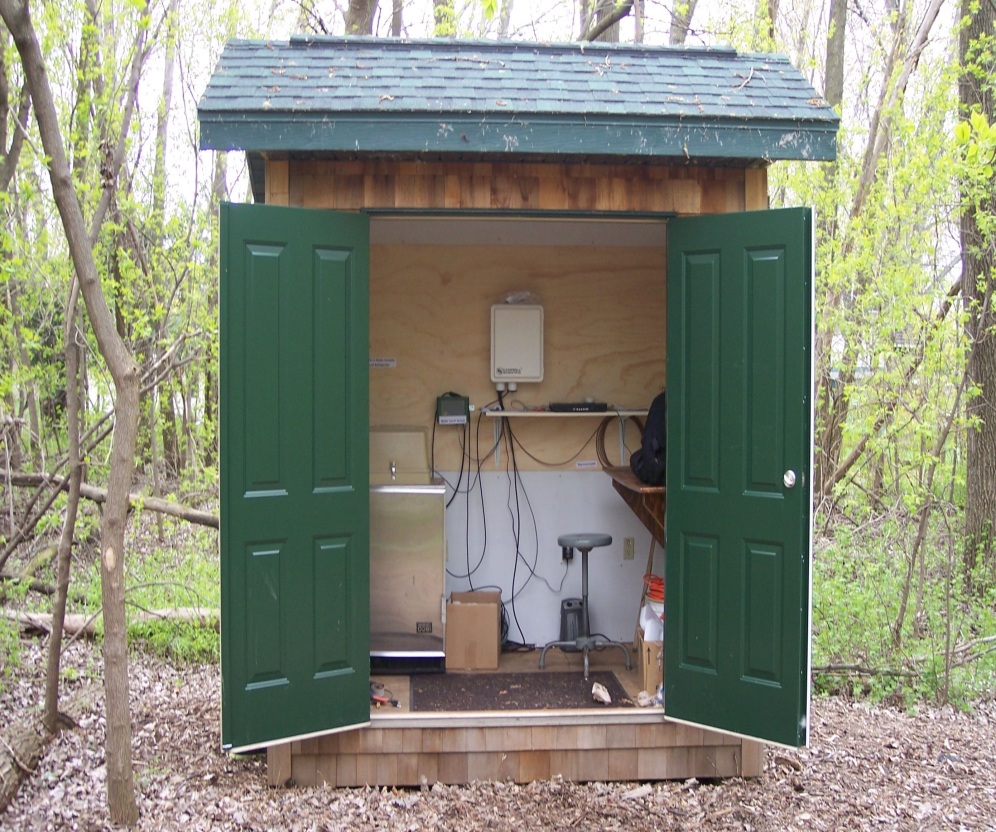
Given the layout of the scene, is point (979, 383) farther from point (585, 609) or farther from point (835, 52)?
point (835, 52)

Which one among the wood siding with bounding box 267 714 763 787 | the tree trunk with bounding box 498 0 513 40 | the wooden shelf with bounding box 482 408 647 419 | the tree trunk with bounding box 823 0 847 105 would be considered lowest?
the wood siding with bounding box 267 714 763 787

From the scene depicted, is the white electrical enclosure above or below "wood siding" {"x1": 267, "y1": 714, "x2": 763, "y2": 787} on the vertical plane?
above

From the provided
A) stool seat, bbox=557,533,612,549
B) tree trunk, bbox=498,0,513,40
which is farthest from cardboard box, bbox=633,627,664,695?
tree trunk, bbox=498,0,513,40

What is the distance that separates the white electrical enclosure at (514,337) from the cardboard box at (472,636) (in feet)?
4.37

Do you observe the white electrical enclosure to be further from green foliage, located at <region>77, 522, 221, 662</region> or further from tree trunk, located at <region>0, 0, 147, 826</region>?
tree trunk, located at <region>0, 0, 147, 826</region>

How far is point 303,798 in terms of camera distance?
379cm

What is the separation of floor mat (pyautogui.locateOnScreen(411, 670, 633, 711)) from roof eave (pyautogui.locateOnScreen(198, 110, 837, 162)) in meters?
2.50

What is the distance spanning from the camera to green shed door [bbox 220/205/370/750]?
361 centimetres

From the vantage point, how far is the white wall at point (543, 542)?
5.46 meters

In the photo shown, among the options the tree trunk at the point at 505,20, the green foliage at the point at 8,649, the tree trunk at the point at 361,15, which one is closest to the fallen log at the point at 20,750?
the green foliage at the point at 8,649

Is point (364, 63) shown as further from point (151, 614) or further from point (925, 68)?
point (925, 68)

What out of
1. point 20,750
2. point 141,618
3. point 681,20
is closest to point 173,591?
point 141,618

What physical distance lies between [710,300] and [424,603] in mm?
2227

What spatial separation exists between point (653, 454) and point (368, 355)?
1.54 meters
